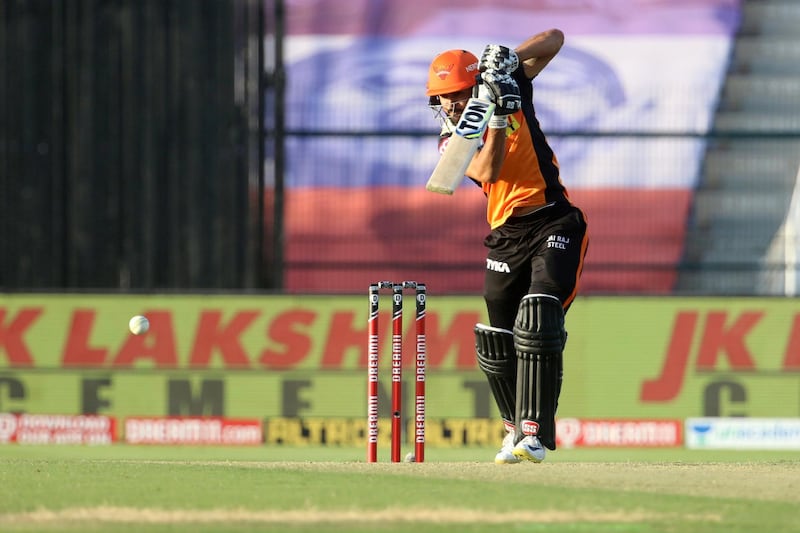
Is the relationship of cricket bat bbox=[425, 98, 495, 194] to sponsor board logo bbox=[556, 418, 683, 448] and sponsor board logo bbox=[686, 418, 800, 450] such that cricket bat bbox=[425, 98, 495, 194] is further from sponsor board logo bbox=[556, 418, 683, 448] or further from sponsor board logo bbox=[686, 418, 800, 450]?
sponsor board logo bbox=[686, 418, 800, 450]

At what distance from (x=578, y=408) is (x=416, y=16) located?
A: 5518 mm

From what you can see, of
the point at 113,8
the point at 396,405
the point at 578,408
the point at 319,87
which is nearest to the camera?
the point at 396,405

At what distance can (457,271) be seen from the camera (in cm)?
1595

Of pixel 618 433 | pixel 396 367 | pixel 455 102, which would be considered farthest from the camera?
pixel 618 433

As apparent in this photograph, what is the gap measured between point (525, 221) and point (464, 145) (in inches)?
23.1

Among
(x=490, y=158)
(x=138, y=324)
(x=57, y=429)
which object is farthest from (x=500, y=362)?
(x=57, y=429)

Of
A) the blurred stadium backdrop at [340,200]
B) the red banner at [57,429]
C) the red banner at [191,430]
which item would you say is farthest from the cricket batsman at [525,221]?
the red banner at [57,429]

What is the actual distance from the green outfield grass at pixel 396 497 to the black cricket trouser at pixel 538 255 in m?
0.84

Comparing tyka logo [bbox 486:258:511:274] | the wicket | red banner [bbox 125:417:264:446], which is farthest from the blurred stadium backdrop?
tyka logo [bbox 486:258:511:274]

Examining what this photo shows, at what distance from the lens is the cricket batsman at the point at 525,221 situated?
286 inches

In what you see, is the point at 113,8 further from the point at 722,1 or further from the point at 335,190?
the point at 722,1

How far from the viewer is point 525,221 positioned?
7.50 metres

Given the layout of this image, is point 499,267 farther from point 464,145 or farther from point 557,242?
point 464,145

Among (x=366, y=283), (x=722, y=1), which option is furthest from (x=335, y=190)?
(x=722, y=1)
